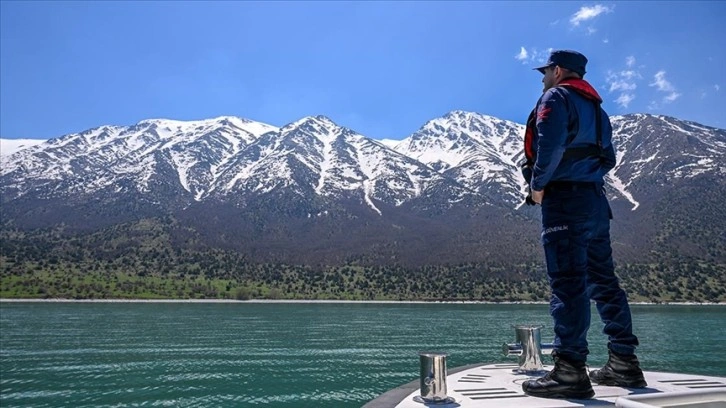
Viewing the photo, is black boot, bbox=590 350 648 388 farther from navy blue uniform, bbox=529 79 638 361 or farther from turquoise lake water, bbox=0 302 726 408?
turquoise lake water, bbox=0 302 726 408

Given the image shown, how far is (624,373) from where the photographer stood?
5.77 meters

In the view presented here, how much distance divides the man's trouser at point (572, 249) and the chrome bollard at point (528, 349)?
1.09m

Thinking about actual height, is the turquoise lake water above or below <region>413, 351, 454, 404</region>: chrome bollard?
Result: below

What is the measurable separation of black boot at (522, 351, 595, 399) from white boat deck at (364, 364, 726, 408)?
0.09 metres

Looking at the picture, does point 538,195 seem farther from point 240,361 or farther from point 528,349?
point 240,361

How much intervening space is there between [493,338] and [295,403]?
36663 mm

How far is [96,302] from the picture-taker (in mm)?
131625

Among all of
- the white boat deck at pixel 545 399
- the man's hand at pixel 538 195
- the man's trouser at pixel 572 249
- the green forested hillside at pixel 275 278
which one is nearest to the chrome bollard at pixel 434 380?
the white boat deck at pixel 545 399

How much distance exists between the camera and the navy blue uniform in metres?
5.26

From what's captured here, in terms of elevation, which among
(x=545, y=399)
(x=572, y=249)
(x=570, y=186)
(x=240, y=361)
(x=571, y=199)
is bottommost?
(x=240, y=361)

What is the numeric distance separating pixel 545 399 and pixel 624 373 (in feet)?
4.46

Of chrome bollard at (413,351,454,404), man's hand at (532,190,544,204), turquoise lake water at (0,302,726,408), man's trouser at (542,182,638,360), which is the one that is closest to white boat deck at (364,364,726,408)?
chrome bollard at (413,351,454,404)

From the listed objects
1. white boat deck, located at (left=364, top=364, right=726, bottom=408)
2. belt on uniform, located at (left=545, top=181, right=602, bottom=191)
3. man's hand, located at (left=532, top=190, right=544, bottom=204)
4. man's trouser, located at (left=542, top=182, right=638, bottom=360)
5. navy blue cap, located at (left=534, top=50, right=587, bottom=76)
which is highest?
navy blue cap, located at (left=534, top=50, right=587, bottom=76)

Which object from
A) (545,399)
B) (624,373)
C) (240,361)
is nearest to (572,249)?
(545,399)
